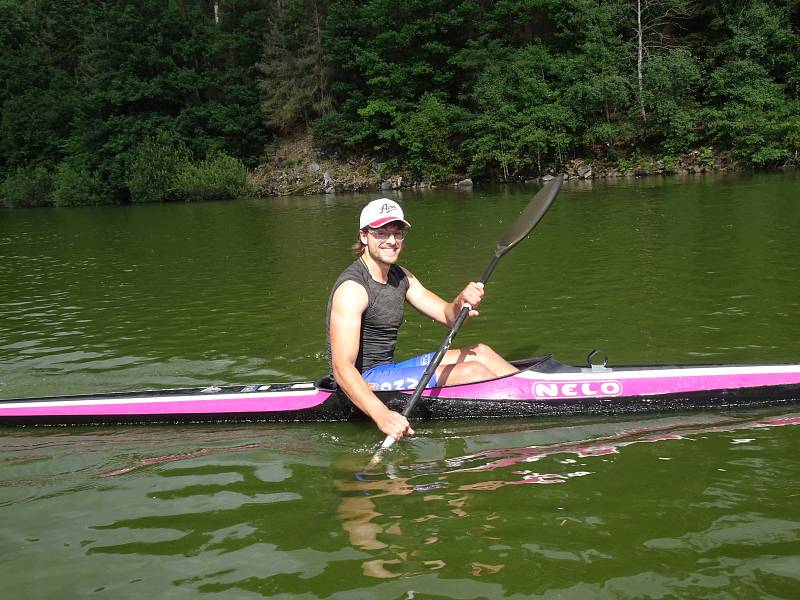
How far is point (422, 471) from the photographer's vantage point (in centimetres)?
429

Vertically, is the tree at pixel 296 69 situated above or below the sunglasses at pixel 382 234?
above

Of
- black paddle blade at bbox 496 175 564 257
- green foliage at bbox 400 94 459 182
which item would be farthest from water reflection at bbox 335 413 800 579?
green foliage at bbox 400 94 459 182

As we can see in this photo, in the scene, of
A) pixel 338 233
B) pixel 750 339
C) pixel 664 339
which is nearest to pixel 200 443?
pixel 664 339

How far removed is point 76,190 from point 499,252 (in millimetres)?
41567

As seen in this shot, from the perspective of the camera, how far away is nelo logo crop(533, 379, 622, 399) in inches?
198

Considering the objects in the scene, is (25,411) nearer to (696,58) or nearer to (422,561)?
(422,561)

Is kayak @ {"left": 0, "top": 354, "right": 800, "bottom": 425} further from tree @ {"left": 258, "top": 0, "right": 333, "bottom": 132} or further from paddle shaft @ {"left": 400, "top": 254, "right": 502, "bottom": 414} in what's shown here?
tree @ {"left": 258, "top": 0, "right": 333, "bottom": 132}

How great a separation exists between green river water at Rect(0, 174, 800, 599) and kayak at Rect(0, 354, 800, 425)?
122 millimetres

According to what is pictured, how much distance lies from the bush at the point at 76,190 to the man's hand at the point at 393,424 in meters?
42.1

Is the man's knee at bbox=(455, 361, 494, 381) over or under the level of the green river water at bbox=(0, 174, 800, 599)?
over

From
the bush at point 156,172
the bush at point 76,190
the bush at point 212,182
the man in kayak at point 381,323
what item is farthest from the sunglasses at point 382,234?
the bush at point 76,190

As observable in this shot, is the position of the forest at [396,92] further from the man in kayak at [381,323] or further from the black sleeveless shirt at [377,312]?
the black sleeveless shirt at [377,312]

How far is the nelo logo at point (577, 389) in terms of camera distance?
5.03 m

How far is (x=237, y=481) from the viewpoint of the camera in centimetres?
430
